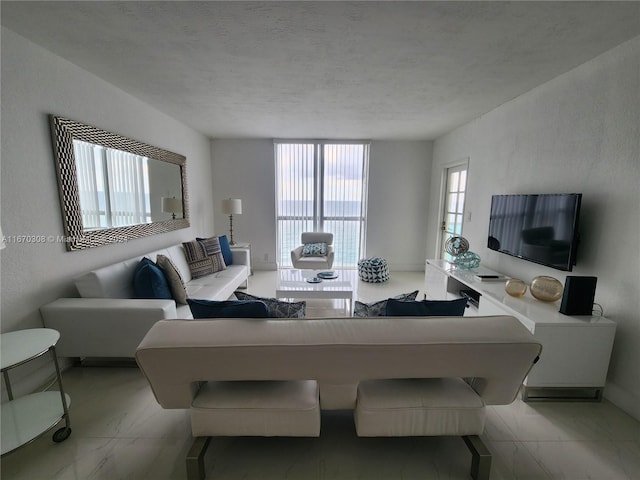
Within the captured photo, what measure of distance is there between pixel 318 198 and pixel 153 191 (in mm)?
2763

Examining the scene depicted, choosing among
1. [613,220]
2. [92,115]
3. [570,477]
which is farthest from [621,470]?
[92,115]

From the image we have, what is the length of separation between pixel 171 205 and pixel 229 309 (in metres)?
2.82

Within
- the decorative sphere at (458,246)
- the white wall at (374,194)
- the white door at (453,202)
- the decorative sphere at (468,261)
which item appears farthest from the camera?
the white wall at (374,194)

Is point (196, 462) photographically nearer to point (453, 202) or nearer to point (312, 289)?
point (312, 289)

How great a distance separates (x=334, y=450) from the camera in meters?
1.46

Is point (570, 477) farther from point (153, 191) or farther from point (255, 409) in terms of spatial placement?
point (153, 191)

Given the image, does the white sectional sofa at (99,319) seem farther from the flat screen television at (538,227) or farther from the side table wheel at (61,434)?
the flat screen television at (538,227)

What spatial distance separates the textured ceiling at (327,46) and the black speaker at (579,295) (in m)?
1.58

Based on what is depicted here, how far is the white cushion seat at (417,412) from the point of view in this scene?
50.5 inches

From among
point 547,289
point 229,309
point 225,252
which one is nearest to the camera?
point 229,309

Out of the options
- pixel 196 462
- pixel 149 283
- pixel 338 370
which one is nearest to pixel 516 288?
pixel 338 370

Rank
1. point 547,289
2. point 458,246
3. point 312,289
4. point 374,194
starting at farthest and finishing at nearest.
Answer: point 374,194 → point 458,246 → point 312,289 → point 547,289

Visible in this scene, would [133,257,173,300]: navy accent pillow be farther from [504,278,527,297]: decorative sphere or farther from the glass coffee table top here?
[504,278,527,297]: decorative sphere

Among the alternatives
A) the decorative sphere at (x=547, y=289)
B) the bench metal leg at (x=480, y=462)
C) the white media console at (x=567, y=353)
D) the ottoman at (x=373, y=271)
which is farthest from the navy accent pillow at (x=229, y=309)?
the ottoman at (x=373, y=271)
